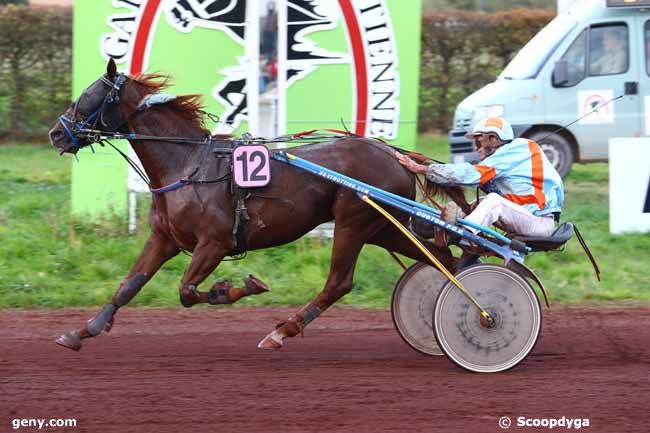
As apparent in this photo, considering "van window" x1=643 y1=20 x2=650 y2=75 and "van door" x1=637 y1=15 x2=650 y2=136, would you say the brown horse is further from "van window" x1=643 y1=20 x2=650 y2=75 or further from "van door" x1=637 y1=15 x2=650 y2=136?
"van window" x1=643 y1=20 x2=650 y2=75

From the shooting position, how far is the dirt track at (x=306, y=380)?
5.20 metres

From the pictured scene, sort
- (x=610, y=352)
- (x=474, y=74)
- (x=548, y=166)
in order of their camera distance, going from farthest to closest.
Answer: (x=474, y=74) → (x=610, y=352) → (x=548, y=166)

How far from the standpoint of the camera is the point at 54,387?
572 cm

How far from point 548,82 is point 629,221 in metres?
2.89

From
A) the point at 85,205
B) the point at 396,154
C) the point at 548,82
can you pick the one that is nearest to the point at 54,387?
the point at 396,154

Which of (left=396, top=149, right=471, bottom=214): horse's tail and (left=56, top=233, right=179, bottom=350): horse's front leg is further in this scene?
(left=396, top=149, right=471, bottom=214): horse's tail

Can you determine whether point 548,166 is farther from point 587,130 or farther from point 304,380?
point 587,130

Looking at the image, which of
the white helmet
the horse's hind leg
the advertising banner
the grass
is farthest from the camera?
the advertising banner

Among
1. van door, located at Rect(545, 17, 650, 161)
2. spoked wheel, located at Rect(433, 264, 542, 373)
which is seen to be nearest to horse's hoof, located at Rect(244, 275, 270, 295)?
spoked wheel, located at Rect(433, 264, 542, 373)

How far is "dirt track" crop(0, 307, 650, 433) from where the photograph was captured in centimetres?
520

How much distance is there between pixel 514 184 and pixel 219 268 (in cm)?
339

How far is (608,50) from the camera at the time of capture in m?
12.2

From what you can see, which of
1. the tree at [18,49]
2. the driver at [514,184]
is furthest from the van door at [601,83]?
the tree at [18,49]

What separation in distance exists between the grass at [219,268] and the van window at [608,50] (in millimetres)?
2595
